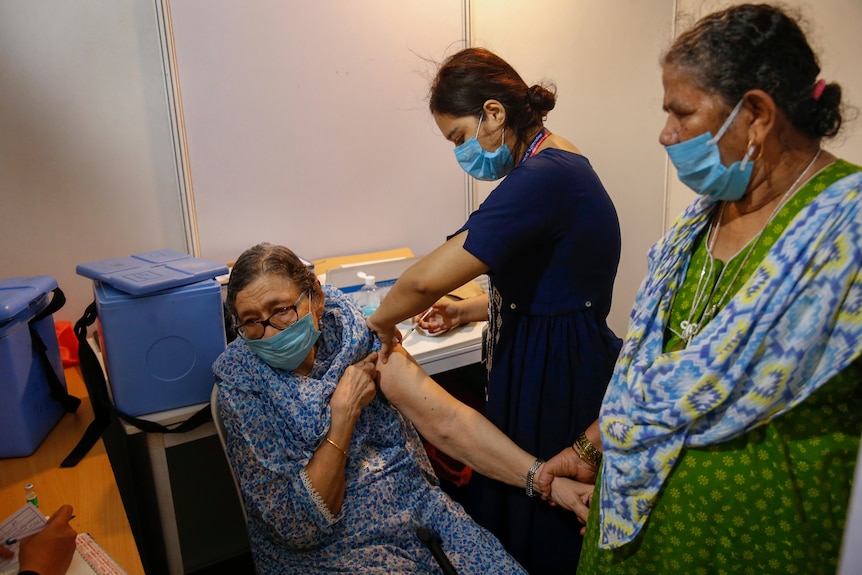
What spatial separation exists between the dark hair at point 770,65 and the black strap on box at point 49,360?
1599 mm

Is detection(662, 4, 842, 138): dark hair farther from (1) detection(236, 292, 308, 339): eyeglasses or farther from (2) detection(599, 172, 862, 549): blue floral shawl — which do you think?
(1) detection(236, 292, 308, 339): eyeglasses

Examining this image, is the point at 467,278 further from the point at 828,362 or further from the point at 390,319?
the point at 828,362

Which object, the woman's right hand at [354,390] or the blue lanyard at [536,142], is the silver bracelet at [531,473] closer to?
the woman's right hand at [354,390]

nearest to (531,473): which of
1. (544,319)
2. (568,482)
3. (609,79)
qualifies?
(568,482)

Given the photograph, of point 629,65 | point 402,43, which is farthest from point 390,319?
point 629,65

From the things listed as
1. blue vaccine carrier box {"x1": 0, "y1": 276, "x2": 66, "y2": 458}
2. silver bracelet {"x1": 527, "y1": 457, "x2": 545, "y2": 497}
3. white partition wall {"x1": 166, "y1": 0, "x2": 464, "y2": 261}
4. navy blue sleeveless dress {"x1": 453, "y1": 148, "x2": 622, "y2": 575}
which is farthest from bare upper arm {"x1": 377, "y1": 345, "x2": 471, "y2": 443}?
white partition wall {"x1": 166, "y1": 0, "x2": 464, "y2": 261}

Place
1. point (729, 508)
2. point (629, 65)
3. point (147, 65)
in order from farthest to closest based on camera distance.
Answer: point (629, 65)
point (147, 65)
point (729, 508)

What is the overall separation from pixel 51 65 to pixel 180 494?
1574mm

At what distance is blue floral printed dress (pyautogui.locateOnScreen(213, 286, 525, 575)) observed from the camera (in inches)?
52.1

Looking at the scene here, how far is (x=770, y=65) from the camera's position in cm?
80

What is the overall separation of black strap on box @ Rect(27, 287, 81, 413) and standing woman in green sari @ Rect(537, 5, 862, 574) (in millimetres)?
1453

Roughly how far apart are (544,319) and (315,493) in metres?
0.64

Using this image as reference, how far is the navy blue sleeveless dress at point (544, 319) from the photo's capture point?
47.3 inches

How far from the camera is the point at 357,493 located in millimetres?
1429
